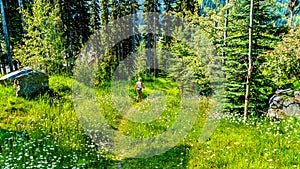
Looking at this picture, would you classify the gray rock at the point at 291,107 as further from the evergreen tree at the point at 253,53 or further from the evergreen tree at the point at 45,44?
the evergreen tree at the point at 45,44

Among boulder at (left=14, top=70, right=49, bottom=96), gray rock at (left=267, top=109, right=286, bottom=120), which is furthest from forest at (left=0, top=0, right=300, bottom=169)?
boulder at (left=14, top=70, right=49, bottom=96)

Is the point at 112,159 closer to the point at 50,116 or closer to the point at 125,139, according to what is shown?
the point at 125,139

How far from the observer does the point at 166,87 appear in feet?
116

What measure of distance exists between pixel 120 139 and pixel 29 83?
5.03 metres

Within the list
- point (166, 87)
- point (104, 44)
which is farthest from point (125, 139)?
point (104, 44)

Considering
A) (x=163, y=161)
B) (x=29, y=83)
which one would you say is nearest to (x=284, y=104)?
(x=163, y=161)

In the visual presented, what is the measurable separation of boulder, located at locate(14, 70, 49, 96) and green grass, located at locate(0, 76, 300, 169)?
14.8 inches

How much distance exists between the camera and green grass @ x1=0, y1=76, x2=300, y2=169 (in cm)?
736

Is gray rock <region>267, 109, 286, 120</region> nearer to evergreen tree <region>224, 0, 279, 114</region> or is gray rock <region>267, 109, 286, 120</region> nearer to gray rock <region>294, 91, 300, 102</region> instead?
evergreen tree <region>224, 0, 279, 114</region>

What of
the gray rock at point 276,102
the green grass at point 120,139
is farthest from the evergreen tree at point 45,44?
the gray rock at point 276,102

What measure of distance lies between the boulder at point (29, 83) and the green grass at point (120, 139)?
375 mm

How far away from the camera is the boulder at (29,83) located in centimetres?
1110

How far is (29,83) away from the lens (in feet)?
37.4

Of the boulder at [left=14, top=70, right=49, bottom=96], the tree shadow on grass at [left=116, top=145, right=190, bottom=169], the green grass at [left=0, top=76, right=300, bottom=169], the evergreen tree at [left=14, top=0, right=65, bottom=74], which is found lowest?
the tree shadow on grass at [left=116, top=145, right=190, bottom=169]
